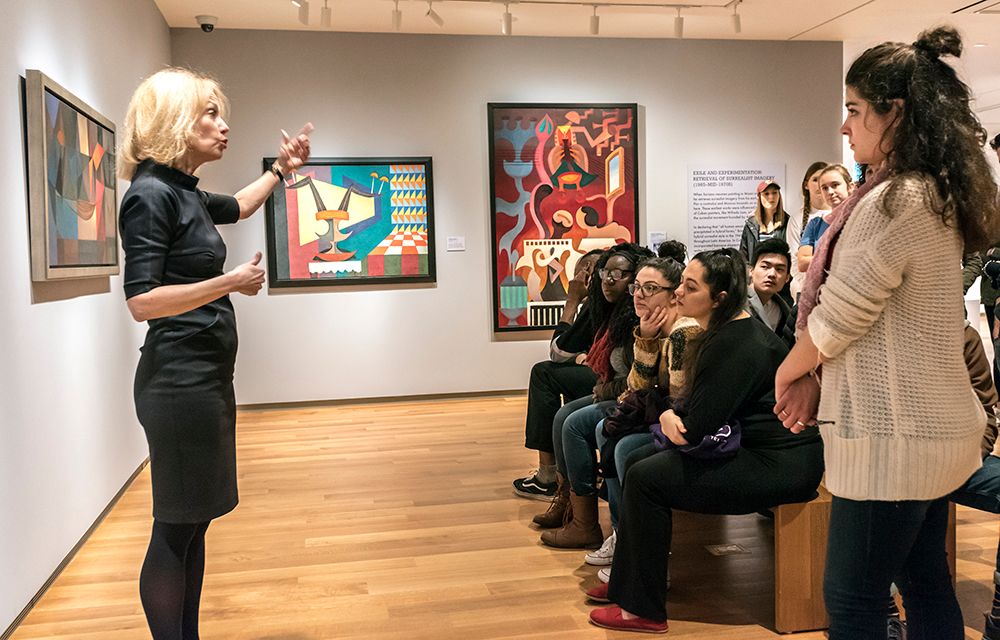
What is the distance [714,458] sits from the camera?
269 cm

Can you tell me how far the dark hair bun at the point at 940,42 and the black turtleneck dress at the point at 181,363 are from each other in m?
1.55

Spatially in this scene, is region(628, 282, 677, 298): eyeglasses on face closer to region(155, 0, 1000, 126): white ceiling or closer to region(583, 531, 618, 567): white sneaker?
region(583, 531, 618, 567): white sneaker

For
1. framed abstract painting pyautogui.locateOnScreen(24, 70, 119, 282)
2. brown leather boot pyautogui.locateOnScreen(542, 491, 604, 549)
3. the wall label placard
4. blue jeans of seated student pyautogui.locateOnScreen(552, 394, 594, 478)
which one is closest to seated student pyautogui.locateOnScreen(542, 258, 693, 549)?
brown leather boot pyautogui.locateOnScreen(542, 491, 604, 549)

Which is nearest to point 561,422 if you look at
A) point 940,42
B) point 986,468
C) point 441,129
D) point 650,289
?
point 650,289

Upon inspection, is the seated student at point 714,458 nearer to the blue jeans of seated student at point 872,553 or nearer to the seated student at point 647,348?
the seated student at point 647,348

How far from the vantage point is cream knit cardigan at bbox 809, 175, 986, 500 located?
157cm

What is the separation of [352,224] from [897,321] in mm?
5955

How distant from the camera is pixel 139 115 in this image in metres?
2.08

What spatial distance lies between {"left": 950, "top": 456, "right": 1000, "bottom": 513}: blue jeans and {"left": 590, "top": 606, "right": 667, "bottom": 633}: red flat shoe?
0.96 m

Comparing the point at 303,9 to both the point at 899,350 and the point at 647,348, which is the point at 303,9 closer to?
the point at 647,348

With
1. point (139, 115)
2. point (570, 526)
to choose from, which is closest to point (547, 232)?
point (570, 526)

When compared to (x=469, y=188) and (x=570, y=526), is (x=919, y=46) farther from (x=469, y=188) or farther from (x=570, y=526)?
(x=469, y=188)

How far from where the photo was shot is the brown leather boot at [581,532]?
3.61 meters

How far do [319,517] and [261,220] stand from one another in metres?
3.52
